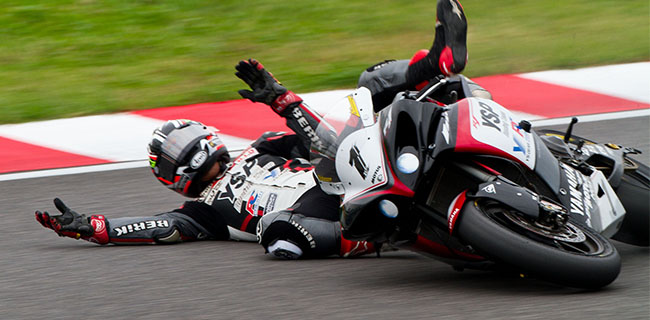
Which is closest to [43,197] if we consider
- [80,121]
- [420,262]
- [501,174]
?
[80,121]

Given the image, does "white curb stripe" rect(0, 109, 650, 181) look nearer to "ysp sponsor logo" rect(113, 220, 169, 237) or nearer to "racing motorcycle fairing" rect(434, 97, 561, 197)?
"ysp sponsor logo" rect(113, 220, 169, 237)

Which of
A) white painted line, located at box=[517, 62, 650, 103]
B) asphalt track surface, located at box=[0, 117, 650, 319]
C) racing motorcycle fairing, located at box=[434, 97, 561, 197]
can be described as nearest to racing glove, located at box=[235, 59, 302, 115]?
asphalt track surface, located at box=[0, 117, 650, 319]

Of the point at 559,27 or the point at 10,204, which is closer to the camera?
the point at 10,204

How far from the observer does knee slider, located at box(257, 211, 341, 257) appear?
4141 mm

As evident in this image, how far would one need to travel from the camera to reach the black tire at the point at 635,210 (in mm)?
3883

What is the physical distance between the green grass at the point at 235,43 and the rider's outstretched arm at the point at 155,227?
108 inches

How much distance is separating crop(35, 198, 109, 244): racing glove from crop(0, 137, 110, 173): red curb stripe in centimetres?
162

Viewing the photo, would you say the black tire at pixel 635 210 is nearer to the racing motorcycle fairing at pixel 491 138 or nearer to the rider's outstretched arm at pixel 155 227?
the racing motorcycle fairing at pixel 491 138

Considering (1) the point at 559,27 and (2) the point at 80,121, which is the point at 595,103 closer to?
(1) the point at 559,27

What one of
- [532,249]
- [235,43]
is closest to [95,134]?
[235,43]

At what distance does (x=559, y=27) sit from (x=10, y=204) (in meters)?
5.81

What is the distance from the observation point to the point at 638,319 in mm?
3082

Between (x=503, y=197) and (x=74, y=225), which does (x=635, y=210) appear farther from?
(x=74, y=225)

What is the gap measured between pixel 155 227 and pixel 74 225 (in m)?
0.41
